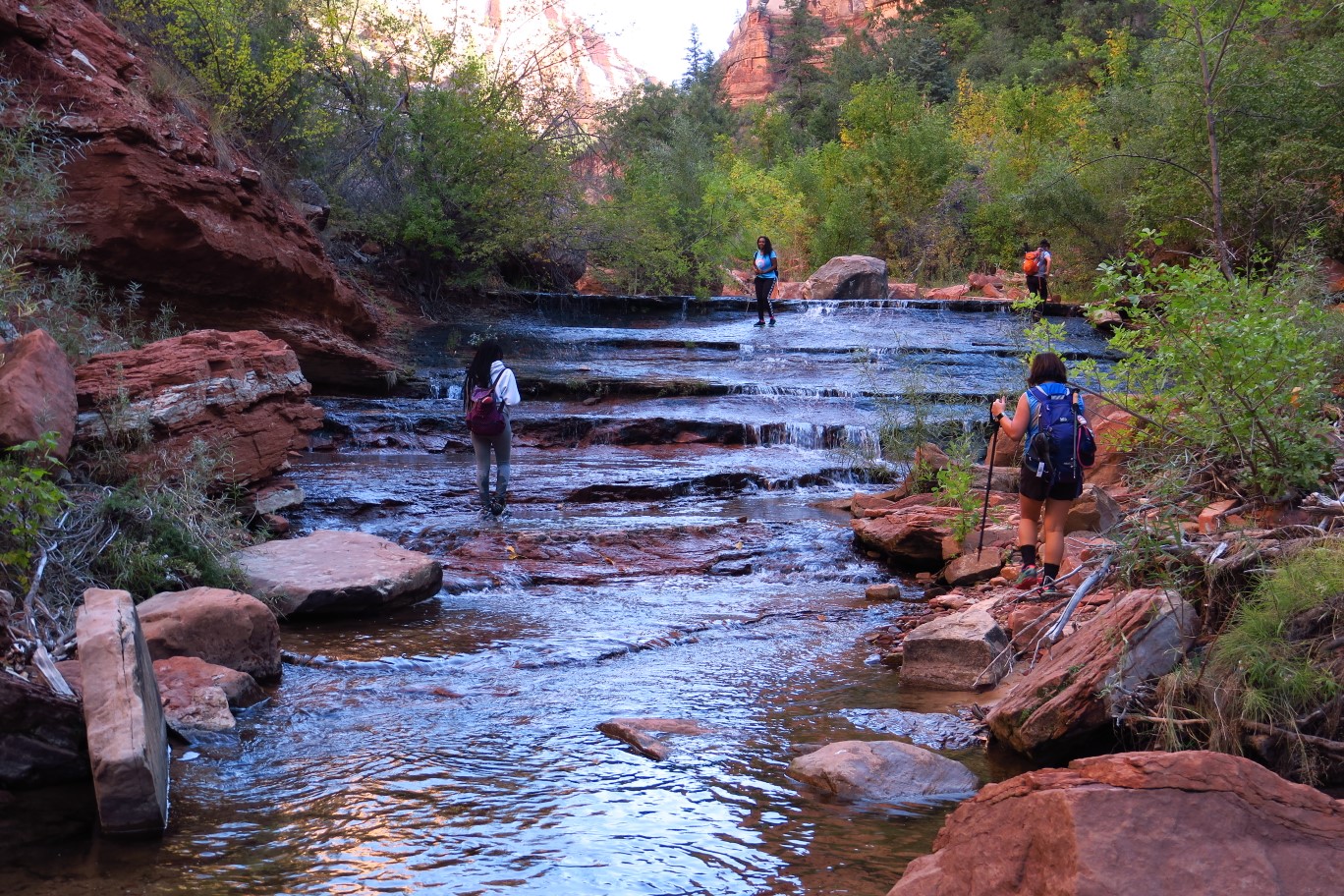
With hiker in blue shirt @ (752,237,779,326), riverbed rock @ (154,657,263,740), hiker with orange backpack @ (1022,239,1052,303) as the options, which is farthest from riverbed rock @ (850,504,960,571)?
hiker with orange backpack @ (1022,239,1052,303)

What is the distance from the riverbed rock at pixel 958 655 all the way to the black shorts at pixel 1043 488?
1.08m

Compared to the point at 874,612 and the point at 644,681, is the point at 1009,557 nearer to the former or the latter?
the point at 874,612

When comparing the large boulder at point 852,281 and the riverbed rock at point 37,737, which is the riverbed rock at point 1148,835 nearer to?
the riverbed rock at point 37,737

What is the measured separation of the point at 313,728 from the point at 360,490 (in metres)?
6.21

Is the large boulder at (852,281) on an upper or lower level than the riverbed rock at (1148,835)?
upper

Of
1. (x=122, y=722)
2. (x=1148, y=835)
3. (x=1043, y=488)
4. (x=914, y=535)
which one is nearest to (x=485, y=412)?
(x=914, y=535)

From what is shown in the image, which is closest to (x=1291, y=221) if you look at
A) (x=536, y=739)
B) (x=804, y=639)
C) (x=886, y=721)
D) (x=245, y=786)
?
(x=804, y=639)

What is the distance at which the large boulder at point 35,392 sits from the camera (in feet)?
19.8

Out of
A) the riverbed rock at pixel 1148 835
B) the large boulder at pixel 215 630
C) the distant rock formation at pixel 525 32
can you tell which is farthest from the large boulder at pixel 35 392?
the distant rock formation at pixel 525 32

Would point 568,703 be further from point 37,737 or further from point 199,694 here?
point 37,737

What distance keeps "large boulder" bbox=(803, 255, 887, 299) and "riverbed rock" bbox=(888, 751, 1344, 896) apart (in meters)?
26.1

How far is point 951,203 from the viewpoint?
33.6 meters

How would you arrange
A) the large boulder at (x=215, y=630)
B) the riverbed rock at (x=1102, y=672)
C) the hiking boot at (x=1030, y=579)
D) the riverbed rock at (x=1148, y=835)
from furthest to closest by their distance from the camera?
the hiking boot at (x=1030, y=579) < the large boulder at (x=215, y=630) < the riverbed rock at (x=1102, y=672) < the riverbed rock at (x=1148, y=835)

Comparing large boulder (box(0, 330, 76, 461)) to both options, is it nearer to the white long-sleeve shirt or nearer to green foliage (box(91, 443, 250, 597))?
green foliage (box(91, 443, 250, 597))
